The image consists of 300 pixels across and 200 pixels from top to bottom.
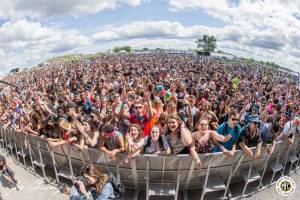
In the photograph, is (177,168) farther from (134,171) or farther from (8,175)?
(8,175)

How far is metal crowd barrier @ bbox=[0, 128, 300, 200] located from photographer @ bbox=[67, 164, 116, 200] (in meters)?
1.47

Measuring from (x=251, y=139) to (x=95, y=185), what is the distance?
12.7 ft

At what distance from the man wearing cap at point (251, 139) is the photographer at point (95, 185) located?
3375 mm

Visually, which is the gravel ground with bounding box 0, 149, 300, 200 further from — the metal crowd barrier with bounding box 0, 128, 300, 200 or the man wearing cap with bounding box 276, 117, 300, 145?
the man wearing cap with bounding box 276, 117, 300, 145

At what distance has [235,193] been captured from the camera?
731 centimetres

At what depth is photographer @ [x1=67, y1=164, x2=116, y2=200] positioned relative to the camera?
477 cm

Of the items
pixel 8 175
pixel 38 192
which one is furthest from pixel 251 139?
pixel 8 175

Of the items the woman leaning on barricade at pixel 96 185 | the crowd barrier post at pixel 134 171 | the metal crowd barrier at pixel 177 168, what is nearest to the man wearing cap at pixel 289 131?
the metal crowd barrier at pixel 177 168

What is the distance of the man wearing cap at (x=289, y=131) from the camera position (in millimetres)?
7586

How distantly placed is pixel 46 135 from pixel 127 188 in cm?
285

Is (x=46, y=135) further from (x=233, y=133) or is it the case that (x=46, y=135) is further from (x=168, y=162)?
(x=233, y=133)

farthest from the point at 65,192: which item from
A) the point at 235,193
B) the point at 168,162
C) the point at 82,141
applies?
the point at 235,193

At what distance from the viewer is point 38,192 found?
798 centimetres

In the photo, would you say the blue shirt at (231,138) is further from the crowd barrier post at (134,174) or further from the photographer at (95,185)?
the photographer at (95,185)
